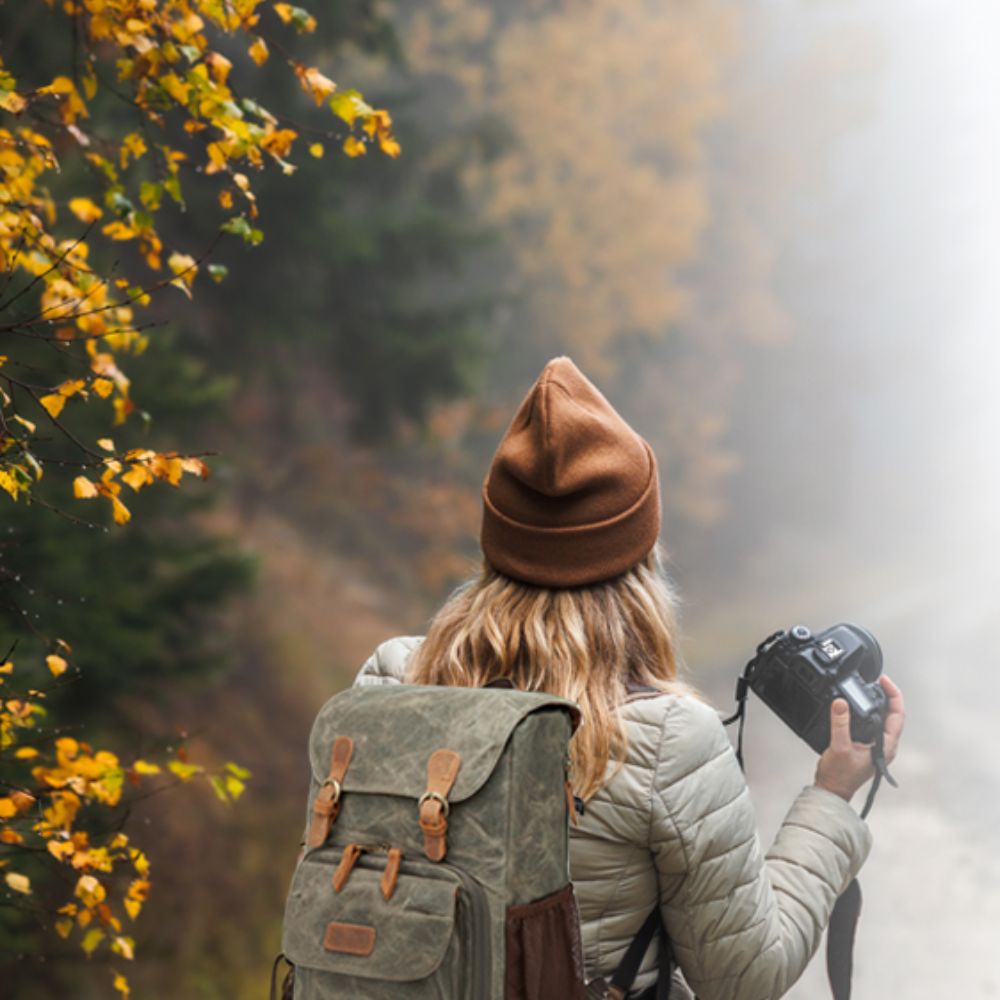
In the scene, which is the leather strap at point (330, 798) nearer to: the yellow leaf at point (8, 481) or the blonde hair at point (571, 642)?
the blonde hair at point (571, 642)

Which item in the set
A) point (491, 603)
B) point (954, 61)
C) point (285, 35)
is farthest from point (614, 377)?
point (491, 603)

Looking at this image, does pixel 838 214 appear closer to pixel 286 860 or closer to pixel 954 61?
pixel 954 61

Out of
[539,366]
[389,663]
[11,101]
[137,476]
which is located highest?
[539,366]

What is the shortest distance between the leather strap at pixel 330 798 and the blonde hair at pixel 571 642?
9.9 inches

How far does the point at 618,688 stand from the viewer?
1755mm

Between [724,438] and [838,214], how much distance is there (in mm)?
4267

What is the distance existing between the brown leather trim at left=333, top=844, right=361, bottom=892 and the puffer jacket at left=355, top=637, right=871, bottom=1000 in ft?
1.06

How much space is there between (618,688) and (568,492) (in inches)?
11.3

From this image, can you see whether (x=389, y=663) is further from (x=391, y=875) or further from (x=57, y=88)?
(x=57, y=88)

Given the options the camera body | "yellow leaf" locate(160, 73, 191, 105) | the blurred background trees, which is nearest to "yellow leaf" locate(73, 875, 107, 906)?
the camera body

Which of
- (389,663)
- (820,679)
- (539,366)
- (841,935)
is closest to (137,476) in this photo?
(389,663)

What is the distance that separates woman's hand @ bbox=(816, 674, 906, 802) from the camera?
6.75 feet

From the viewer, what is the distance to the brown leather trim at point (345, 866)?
5.12 ft

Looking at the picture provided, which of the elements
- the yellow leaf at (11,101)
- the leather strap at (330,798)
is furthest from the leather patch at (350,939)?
the yellow leaf at (11,101)
